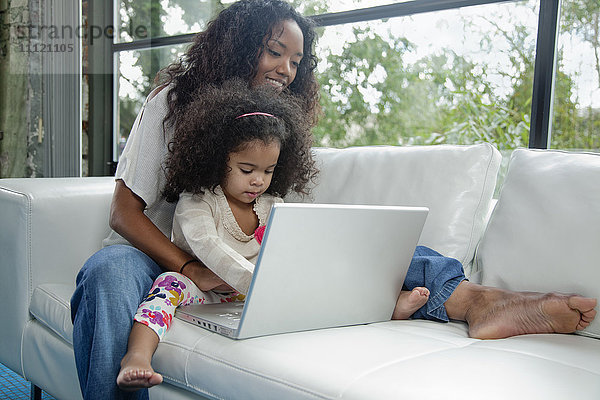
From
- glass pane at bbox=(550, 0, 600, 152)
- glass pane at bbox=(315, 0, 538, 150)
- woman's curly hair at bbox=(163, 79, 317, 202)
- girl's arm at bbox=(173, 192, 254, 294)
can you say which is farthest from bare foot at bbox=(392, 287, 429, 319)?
glass pane at bbox=(315, 0, 538, 150)

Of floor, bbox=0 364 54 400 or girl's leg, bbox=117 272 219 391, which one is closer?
girl's leg, bbox=117 272 219 391

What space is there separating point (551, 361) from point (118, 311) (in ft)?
2.54

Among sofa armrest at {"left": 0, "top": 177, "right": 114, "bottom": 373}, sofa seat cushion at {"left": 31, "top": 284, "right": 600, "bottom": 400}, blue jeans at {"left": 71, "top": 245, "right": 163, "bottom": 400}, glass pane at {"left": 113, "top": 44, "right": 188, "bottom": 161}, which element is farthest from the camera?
glass pane at {"left": 113, "top": 44, "right": 188, "bottom": 161}

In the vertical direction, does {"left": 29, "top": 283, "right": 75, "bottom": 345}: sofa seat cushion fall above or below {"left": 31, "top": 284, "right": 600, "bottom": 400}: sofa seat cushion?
below

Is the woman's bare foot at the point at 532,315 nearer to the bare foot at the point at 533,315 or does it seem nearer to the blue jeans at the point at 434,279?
the bare foot at the point at 533,315

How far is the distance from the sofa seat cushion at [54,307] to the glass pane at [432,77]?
157cm

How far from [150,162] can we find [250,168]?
11.0 inches

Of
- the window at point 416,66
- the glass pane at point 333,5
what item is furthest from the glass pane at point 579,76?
the glass pane at point 333,5

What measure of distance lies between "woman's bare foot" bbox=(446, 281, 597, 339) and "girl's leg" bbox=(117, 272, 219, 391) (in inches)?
23.1

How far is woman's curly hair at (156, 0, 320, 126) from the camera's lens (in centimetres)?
168

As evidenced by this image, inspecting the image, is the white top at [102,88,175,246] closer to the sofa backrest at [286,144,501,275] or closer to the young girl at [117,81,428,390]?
the young girl at [117,81,428,390]

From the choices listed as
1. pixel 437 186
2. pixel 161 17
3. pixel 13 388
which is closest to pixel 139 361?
pixel 437 186

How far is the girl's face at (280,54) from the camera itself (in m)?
1.69

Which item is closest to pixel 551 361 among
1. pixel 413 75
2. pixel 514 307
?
pixel 514 307
